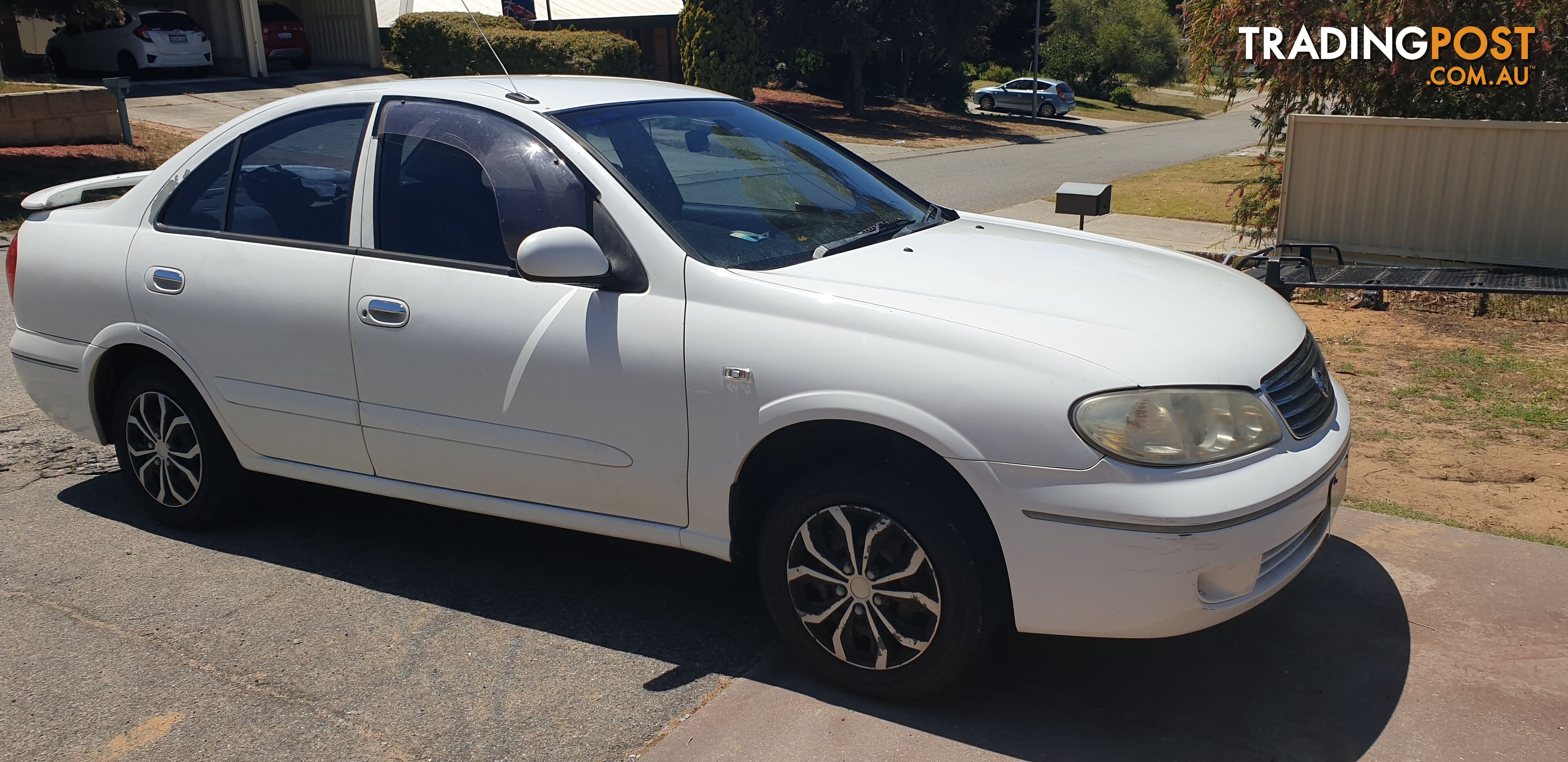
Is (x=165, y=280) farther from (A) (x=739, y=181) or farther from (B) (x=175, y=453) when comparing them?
(A) (x=739, y=181)

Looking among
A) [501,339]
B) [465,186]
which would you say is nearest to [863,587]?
[501,339]

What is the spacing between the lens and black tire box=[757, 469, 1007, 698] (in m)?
3.35

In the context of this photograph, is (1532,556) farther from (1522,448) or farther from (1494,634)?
(1522,448)

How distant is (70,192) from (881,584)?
407 centimetres

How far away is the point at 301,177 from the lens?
4.57m

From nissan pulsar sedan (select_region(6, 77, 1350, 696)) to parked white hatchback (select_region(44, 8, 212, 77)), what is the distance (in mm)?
25522

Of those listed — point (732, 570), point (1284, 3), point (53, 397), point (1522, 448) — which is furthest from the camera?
point (1284, 3)

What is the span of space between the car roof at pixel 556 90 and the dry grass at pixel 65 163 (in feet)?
35.7

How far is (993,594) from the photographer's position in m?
3.37

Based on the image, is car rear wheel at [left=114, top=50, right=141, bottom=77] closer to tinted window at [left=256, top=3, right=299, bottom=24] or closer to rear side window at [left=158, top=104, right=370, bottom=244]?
tinted window at [left=256, top=3, right=299, bottom=24]

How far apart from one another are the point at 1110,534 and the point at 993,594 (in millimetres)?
395

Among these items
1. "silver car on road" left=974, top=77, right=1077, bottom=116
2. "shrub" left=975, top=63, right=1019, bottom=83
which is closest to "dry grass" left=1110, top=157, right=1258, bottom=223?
"silver car on road" left=974, top=77, right=1077, bottom=116

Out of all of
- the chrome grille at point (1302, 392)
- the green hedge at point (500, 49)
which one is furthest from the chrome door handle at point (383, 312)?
the green hedge at point (500, 49)

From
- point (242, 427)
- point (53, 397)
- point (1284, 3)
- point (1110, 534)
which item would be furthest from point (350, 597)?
point (1284, 3)
